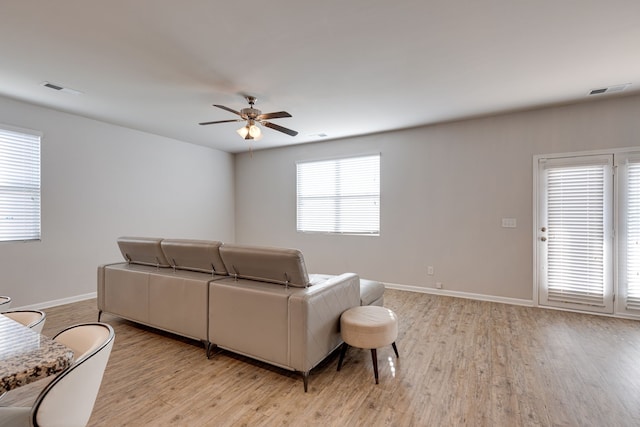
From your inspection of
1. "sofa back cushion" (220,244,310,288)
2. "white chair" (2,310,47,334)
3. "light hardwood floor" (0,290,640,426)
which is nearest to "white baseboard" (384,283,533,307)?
"light hardwood floor" (0,290,640,426)

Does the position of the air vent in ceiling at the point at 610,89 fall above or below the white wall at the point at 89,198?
above

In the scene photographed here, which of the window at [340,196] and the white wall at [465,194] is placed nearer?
the white wall at [465,194]

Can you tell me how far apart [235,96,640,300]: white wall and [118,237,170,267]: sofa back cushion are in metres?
3.18

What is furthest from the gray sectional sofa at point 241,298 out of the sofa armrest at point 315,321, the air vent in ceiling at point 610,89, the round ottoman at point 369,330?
the air vent in ceiling at point 610,89

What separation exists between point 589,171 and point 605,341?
6.69 feet

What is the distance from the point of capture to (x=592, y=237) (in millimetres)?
3736

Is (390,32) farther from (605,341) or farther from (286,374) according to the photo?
(605,341)

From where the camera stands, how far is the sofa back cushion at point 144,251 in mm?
3152

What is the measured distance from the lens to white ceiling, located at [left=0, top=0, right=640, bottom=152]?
6.91 feet

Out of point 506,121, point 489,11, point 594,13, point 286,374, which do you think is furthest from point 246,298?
point 506,121

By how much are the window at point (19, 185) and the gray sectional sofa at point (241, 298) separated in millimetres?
1679

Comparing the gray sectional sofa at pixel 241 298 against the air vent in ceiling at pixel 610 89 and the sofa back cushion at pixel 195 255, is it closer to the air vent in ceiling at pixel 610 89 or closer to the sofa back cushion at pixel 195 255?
the sofa back cushion at pixel 195 255

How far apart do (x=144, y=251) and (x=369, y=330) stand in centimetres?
254

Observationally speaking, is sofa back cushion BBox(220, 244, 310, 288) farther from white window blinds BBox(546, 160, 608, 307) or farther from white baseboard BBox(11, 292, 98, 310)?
white window blinds BBox(546, 160, 608, 307)
